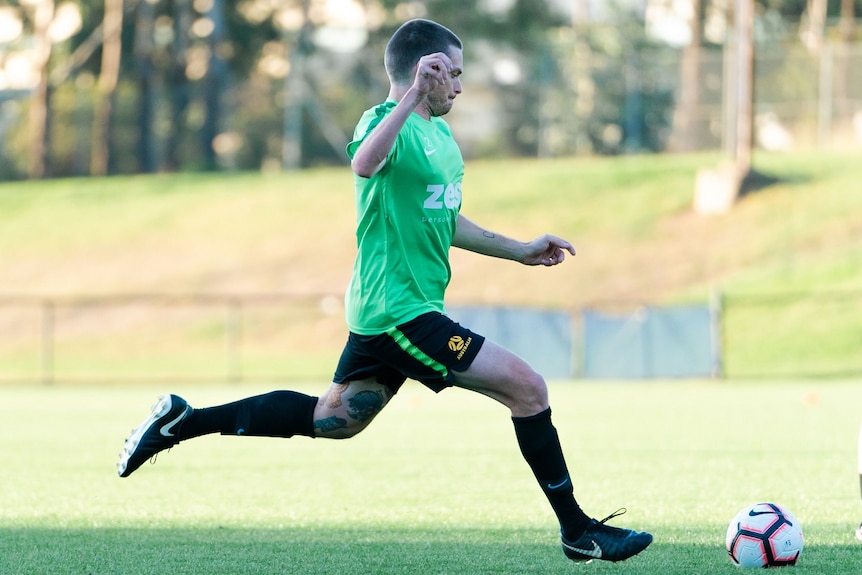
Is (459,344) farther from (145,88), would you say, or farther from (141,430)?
(145,88)

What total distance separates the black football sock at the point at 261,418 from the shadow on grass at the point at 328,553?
0.54 m

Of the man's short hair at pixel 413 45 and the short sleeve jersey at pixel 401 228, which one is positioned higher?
the man's short hair at pixel 413 45

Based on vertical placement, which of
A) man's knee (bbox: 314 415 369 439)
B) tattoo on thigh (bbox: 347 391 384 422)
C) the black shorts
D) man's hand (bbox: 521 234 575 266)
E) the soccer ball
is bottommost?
the soccer ball

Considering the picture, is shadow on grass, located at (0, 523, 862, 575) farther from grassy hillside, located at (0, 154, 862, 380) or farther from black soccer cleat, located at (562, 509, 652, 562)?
grassy hillside, located at (0, 154, 862, 380)

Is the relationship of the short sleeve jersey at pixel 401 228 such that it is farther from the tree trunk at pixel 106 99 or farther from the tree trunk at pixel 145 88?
the tree trunk at pixel 106 99

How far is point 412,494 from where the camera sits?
845 centimetres

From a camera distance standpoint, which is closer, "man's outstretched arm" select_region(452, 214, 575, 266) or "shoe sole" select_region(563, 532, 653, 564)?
"shoe sole" select_region(563, 532, 653, 564)

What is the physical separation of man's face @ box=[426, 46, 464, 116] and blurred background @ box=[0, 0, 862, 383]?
1896 cm

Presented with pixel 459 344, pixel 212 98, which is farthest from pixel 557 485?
pixel 212 98

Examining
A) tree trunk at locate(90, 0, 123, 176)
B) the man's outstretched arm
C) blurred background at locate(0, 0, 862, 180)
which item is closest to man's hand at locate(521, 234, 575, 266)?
the man's outstretched arm

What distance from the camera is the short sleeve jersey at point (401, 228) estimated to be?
222 inches

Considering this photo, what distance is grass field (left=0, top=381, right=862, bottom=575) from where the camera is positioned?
5.98m

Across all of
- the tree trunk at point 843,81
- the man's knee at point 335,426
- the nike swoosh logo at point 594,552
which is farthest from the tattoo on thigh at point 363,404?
the tree trunk at point 843,81

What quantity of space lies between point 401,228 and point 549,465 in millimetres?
1155
